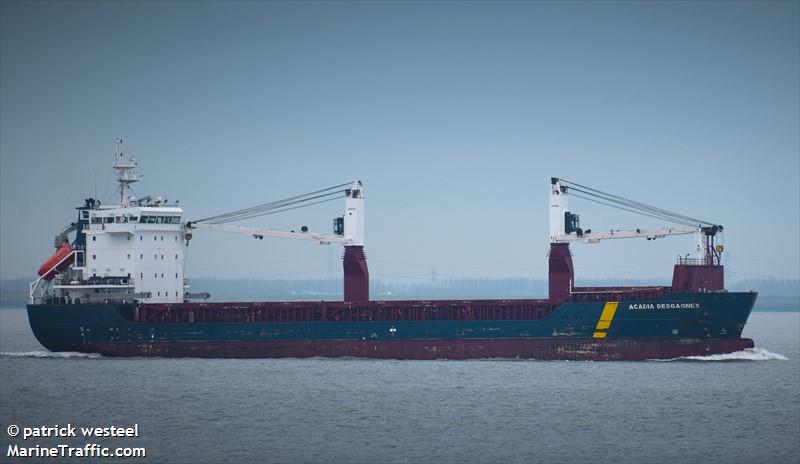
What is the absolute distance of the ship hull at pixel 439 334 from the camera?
164 ft

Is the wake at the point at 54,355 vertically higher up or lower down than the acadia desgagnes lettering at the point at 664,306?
lower down

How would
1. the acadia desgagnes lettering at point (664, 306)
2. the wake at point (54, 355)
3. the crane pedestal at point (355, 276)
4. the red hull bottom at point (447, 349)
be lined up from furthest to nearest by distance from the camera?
the crane pedestal at point (355, 276)
the wake at point (54, 355)
the red hull bottom at point (447, 349)
the acadia desgagnes lettering at point (664, 306)

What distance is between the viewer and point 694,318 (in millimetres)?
49750

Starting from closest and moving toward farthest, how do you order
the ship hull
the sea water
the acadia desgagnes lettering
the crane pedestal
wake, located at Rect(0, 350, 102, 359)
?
the sea water < the acadia desgagnes lettering < the ship hull < wake, located at Rect(0, 350, 102, 359) < the crane pedestal

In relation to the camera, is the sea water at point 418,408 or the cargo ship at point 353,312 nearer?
the sea water at point 418,408

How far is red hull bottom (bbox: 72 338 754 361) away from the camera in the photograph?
5016 cm

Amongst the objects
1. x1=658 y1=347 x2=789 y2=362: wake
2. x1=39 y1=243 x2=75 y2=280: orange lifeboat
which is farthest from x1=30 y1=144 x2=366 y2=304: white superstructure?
x1=658 y1=347 x2=789 y2=362: wake

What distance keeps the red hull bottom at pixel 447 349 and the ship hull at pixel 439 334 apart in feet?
→ 0.15

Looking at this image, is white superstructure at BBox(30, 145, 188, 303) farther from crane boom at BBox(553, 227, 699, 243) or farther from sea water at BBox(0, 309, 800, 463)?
Answer: crane boom at BBox(553, 227, 699, 243)

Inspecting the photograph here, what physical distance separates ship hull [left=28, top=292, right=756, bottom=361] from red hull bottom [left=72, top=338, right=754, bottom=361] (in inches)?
1.8

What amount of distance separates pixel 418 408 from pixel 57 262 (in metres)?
25.0

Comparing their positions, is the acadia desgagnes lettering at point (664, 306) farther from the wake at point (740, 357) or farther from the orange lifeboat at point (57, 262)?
the orange lifeboat at point (57, 262)

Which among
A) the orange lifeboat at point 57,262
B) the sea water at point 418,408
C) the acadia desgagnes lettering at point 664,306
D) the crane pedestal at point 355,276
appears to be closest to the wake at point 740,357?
the sea water at point 418,408

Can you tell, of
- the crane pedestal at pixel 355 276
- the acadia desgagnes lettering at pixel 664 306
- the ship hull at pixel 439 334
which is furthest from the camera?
the crane pedestal at pixel 355 276
